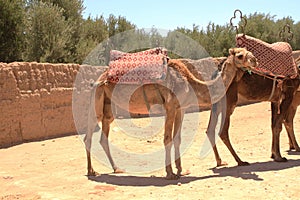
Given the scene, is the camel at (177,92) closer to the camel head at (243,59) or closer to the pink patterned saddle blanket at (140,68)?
the camel head at (243,59)

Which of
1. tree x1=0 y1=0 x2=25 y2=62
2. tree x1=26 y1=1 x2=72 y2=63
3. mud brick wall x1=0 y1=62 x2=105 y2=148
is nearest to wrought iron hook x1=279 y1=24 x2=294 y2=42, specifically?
mud brick wall x1=0 y1=62 x2=105 y2=148

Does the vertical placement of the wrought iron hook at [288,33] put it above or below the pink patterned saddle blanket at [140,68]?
above

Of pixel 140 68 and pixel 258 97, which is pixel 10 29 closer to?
pixel 140 68

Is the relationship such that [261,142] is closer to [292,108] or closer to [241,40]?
[292,108]

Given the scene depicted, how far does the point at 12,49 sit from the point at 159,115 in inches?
323

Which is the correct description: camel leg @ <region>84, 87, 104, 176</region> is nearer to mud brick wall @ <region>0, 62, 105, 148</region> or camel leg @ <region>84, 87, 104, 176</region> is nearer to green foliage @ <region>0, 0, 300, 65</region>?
mud brick wall @ <region>0, 62, 105, 148</region>

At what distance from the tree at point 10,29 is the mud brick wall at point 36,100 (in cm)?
740

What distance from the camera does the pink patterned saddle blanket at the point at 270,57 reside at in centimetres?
724

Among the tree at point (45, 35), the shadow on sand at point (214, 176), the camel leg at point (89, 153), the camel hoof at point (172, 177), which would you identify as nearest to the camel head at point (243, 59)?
the shadow on sand at point (214, 176)

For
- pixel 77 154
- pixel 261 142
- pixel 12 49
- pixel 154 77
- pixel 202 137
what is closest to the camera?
Result: pixel 154 77

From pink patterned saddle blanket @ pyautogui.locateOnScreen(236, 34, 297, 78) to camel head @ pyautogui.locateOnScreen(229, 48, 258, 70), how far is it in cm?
45

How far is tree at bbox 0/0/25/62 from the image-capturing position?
17.7 m

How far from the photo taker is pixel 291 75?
25.0 feet

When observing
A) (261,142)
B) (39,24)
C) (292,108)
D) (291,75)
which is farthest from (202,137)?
(39,24)
